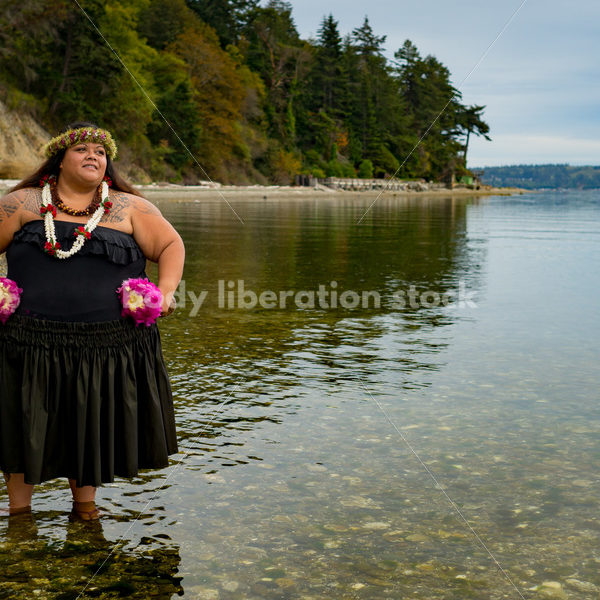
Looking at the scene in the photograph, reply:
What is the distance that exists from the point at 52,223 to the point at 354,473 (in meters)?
2.20

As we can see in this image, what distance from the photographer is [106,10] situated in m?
52.8

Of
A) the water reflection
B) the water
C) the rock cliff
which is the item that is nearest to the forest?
the rock cliff

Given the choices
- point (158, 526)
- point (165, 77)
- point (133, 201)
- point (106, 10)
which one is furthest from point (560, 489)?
point (165, 77)

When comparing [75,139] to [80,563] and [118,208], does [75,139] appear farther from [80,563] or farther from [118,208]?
[80,563]

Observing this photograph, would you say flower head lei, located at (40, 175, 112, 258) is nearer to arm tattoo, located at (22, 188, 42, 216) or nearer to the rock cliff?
arm tattoo, located at (22, 188, 42, 216)

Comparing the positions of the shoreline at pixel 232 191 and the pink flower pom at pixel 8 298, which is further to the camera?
the shoreline at pixel 232 191

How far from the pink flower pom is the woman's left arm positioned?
1.99 feet

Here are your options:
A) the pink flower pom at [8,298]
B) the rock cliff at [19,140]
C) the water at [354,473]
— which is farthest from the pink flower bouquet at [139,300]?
the rock cliff at [19,140]

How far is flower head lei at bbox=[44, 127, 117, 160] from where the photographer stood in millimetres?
3709

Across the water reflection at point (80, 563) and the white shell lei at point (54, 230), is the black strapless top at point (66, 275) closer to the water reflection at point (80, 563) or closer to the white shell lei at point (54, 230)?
the white shell lei at point (54, 230)

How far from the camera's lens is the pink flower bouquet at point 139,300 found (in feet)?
12.0

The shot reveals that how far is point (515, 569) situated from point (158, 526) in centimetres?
168

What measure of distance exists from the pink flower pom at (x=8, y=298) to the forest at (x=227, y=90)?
19632mm

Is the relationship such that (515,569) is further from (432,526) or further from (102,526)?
(102,526)
